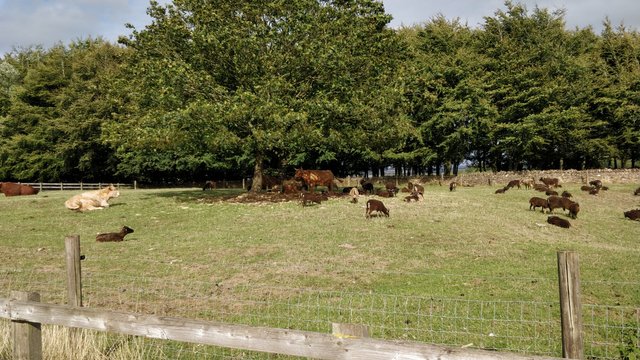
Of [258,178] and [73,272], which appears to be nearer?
[73,272]

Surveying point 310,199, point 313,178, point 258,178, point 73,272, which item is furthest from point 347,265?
point 313,178

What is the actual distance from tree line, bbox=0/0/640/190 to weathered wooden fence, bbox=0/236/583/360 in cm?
1838

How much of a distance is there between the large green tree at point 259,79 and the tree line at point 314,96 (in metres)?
0.11

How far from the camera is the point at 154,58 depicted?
27781 mm

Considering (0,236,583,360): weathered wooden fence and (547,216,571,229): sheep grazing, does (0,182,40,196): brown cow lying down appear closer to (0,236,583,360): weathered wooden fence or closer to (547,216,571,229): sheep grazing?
(0,236,583,360): weathered wooden fence

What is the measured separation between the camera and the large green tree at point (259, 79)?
24562 millimetres

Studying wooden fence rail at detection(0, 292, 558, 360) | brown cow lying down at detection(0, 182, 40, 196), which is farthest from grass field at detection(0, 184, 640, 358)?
brown cow lying down at detection(0, 182, 40, 196)

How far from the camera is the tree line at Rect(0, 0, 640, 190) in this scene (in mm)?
25469

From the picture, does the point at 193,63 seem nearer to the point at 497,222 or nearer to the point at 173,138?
the point at 173,138

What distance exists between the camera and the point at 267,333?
446 cm

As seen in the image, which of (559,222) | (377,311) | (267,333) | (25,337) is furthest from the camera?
(559,222)

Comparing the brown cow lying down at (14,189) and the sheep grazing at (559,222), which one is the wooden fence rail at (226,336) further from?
the brown cow lying down at (14,189)

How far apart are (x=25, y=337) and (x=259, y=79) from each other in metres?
21.2

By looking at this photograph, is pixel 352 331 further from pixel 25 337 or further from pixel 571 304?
pixel 25 337
